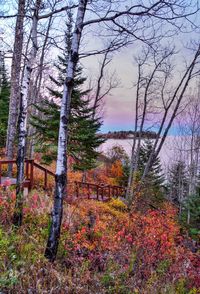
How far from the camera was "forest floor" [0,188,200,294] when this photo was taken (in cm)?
444

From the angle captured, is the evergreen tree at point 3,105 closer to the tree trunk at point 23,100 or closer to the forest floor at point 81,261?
the forest floor at point 81,261

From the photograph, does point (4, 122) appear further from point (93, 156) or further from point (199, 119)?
point (199, 119)

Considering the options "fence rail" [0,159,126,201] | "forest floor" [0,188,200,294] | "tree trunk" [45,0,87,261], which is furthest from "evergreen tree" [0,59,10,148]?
"tree trunk" [45,0,87,261]

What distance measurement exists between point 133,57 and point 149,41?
636 inches

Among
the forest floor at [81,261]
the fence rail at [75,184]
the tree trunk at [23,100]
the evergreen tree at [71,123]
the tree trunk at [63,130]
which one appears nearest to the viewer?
the forest floor at [81,261]

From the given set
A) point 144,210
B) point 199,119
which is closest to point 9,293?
point 144,210

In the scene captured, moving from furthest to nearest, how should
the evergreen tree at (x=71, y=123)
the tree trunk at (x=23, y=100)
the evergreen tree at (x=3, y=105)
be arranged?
the evergreen tree at (x=3, y=105)
the evergreen tree at (x=71, y=123)
the tree trunk at (x=23, y=100)

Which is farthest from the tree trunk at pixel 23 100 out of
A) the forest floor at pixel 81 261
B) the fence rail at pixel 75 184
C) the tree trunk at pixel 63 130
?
the fence rail at pixel 75 184

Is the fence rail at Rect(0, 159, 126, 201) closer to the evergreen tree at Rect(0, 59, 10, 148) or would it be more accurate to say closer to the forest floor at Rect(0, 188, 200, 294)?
the forest floor at Rect(0, 188, 200, 294)

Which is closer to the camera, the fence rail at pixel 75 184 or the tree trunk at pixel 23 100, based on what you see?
the tree trunk at pixel 23 100

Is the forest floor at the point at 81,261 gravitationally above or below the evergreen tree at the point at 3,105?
below

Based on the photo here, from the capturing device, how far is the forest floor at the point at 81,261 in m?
4.44

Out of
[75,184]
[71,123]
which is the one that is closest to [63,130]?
[71,123]

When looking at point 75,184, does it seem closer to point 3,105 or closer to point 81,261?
point 3,105
